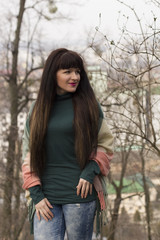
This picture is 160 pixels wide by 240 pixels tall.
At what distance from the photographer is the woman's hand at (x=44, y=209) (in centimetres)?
193

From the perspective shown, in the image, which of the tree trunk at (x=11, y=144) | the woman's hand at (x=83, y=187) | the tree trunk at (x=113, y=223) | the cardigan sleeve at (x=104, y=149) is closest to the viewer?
the woman's hand at (x=83, y=187)

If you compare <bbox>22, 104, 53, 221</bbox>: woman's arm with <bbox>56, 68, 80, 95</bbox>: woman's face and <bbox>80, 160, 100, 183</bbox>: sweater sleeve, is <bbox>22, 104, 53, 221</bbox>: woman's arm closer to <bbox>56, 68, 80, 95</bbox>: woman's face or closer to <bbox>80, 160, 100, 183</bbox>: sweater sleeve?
<bbox>80, 160, 100, 183</bbox>: sweater sleeve

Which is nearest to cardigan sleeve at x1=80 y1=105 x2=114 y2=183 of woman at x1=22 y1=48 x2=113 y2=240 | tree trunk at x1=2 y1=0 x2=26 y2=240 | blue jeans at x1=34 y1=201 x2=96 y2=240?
woman at x1=22 y1=48 x2=113 y2=240

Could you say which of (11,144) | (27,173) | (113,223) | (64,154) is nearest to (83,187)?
(64,154)

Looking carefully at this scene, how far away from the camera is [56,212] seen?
1.96m

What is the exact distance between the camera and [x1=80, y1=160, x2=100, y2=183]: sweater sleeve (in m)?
1.94

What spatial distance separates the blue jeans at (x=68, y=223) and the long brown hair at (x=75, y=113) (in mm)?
231

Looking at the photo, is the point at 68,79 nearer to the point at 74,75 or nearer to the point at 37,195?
the point at 74,75

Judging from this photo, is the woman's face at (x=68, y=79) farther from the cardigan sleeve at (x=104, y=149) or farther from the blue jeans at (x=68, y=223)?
A: the blue jeans at (x=68, y=223)

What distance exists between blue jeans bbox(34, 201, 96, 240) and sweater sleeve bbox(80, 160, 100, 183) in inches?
6.1

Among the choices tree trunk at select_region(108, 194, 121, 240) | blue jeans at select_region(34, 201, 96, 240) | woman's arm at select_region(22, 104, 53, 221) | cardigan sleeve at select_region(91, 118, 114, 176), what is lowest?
tree trunk at select_region(108, 194, 121, 240)

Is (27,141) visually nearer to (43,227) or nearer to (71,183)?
(71,183)

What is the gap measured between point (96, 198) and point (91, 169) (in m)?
0.20

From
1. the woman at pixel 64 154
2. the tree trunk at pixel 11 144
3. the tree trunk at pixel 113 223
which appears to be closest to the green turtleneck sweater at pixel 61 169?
the woman at pixel 64 154
